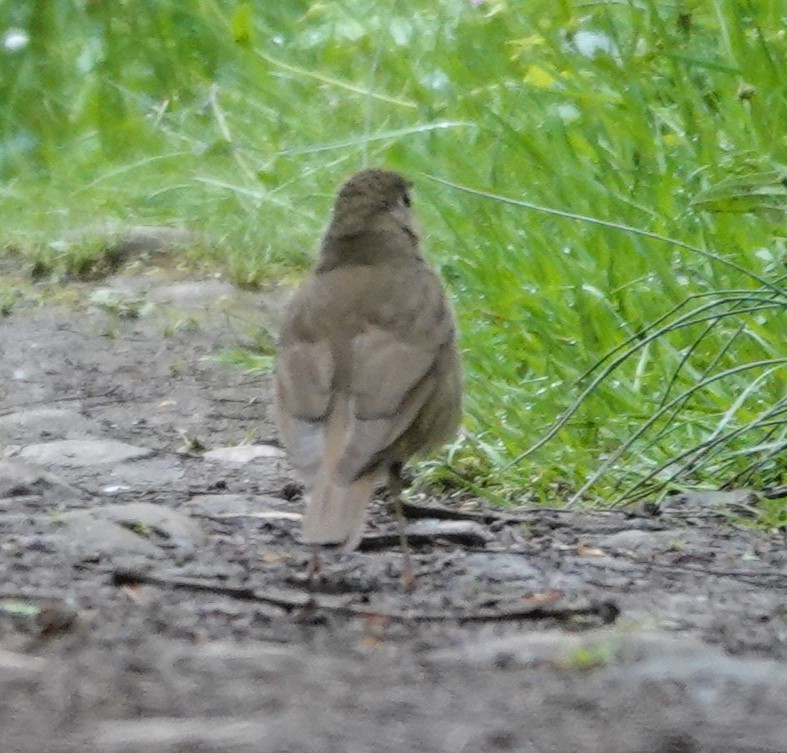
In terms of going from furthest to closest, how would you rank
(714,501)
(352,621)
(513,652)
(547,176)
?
(547,176)
(714,501)
(352,621)
(513,652)

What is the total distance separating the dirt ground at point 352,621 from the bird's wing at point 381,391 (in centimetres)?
26

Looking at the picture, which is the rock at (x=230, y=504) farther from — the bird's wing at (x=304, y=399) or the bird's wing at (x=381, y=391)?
the bird's wing at (x=381, y=391)

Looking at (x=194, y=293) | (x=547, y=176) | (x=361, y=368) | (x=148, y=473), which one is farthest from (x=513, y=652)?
(x=194, y=293)

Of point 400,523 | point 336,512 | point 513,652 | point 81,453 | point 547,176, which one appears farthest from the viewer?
point 547,176

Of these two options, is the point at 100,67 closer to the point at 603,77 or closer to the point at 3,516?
the point at 3,516

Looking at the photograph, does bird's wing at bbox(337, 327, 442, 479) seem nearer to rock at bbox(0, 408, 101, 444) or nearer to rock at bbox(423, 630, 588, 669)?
rock at bbox(423, 630, 588, 669)

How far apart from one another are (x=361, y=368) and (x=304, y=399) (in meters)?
0.13

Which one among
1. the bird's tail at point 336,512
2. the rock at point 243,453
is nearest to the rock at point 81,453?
the rock at point 243,453

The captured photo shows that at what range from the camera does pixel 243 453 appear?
5035 mm

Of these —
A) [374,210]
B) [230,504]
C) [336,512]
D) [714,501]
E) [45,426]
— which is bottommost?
[45,426]

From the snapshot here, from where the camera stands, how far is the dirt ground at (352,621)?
2.00 m

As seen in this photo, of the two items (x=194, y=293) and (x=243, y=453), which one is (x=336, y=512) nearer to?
(x=243, y=453)

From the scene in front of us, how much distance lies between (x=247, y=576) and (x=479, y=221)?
2646 mm

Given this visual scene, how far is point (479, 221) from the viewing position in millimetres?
5688
